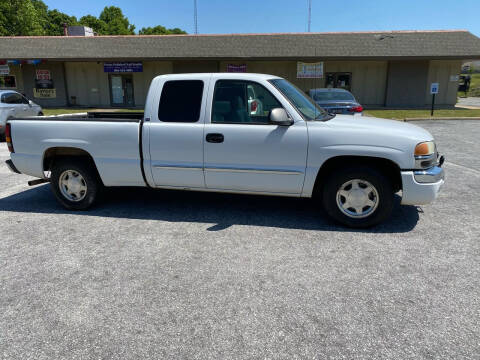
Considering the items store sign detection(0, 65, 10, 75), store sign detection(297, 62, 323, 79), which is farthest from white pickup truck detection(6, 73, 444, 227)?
store sign detection(0, 65, 10, 75)

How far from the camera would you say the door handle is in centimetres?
468

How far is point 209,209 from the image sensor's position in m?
5.43

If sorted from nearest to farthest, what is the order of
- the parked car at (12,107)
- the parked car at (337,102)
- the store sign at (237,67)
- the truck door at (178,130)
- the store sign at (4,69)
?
the truck door at (178,130) → the parked car at (337,102) → the parked car at (12,107) → the store sign at (237,67) → the store sign at (4,69)

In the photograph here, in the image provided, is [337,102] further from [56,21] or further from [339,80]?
[56,21]

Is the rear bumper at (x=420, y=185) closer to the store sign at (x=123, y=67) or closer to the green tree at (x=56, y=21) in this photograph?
the store sign at (x=123, y=67)

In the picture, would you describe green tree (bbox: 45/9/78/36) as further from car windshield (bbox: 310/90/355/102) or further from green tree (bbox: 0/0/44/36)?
car windshield (bbox: 310/90/355/102)

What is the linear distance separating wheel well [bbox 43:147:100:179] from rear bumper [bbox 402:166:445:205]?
13.7ft

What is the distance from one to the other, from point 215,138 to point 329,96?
8.21 meters

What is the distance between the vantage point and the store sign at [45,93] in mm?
26652

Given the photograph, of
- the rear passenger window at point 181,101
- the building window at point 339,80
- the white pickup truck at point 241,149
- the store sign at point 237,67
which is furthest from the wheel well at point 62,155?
the building window at point 339,80

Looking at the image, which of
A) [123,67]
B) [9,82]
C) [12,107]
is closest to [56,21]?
[9,82]

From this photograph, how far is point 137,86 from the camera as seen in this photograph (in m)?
26.0

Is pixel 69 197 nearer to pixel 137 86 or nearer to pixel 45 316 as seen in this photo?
pixel 45 316

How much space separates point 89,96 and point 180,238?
2531cm
